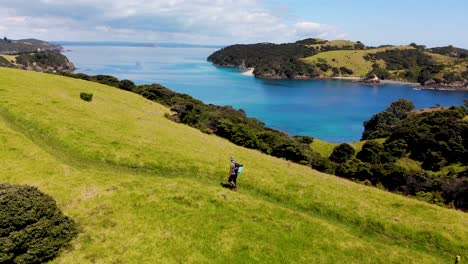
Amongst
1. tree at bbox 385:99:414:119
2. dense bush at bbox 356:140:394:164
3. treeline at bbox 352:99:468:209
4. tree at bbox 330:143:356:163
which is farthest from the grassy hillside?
tree at bbox 385:99:414:119

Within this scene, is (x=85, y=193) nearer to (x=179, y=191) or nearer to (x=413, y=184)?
(x=179, y=191)

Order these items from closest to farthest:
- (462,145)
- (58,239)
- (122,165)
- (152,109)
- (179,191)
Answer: (58,239) → (179,191) → (122,165) → (152,109) → (462,145)

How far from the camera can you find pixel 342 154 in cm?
9138

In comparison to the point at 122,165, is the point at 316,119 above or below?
below

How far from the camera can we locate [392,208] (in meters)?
25.0

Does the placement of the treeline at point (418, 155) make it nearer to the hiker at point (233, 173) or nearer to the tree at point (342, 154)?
the tree at point (342, 154)

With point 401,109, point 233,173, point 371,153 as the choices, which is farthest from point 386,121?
point 233,173

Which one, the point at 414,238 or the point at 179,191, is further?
the point at 179,191

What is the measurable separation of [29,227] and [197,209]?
9.53 m

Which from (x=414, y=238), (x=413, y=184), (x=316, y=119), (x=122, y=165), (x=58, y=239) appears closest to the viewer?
(x=58, y=239)

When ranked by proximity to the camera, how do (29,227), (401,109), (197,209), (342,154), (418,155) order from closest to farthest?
(29,227) < (197,209) < (342,154) < (418,155) < (401,109)

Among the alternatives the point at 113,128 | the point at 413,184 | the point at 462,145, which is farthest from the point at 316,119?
the point at 113,128

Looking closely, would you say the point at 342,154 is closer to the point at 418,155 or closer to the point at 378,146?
the point at 378,146

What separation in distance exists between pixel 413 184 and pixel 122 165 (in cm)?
5130
